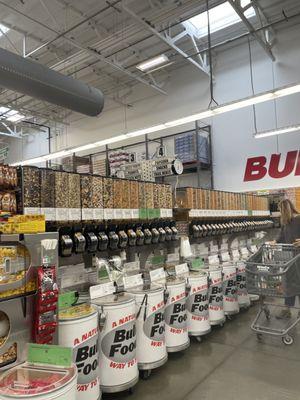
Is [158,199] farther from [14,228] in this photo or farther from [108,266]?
[14,228]

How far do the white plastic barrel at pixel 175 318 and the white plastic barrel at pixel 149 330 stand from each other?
0.76 feet

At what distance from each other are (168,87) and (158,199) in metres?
6.47

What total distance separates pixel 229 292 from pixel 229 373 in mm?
1460

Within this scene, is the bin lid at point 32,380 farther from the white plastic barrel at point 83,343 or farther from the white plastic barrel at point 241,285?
the white plastic barrel at point 241,285

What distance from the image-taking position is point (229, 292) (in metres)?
4.40

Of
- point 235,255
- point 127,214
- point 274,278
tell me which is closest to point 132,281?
point 127,214

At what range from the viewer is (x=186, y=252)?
403 centimetres

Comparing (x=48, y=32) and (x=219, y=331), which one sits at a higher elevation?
(x=48, y=32)

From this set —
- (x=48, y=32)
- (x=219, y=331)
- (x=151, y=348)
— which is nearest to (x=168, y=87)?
(x=48, y=32)

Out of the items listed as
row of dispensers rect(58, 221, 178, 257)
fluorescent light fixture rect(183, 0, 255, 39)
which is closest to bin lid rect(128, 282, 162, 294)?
row of dispensers rect(58, 221, 178, 257)

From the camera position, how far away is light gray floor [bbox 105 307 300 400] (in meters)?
2.68

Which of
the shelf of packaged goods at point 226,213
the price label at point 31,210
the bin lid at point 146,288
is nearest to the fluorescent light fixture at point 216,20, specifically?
the shelf of packaged goods at point 226,213

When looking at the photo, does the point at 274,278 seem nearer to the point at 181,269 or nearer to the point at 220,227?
the point at 181,269

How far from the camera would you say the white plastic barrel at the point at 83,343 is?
2240 millimetres
